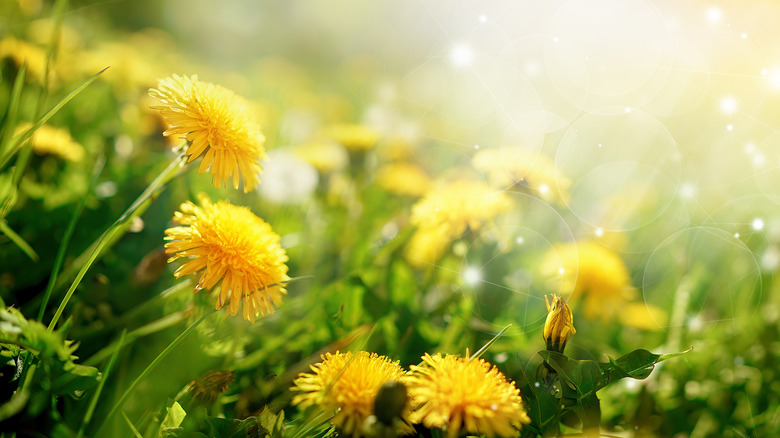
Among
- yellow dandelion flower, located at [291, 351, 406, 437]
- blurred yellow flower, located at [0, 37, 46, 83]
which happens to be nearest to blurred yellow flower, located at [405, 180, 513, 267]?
yellow dandelion flower, located at [291, 351, 406, 437]

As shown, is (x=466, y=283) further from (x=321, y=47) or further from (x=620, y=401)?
(x=321, y=47)

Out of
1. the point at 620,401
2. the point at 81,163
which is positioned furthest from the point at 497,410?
the point at 81,163

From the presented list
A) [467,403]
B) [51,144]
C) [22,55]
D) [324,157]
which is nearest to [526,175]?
[324,157]

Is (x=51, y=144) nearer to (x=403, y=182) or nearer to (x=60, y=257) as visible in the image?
(x=60, y=257)

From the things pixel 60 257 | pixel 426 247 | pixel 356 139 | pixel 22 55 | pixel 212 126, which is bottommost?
pixel 426 247

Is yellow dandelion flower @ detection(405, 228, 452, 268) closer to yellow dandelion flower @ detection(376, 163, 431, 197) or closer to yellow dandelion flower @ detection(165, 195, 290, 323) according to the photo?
yellow dandelion flower @ detection(376, 163, 431, 197)

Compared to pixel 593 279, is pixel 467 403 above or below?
above
